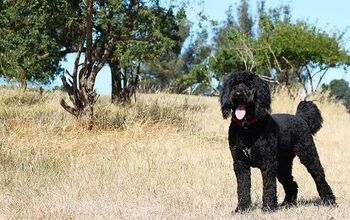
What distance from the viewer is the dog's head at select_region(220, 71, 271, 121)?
6824 mm

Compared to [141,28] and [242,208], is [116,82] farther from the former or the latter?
[242,208]

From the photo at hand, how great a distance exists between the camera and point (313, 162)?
768cm

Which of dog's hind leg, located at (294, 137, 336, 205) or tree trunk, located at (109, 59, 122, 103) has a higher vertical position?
tree trunk, located at (109, 59, 122, 103)

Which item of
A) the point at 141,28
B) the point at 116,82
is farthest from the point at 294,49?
the point at 141,28

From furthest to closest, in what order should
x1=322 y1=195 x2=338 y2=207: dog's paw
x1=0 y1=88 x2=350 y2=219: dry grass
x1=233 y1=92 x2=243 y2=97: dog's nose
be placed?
1. x1=322 y1=195 x2=338 y2=207: dog's paw
2. x1=0 y1=88 x2=350 y2=219: dry grass
3. x1=233 y1=92 x2=243 y2=97: dog's nose

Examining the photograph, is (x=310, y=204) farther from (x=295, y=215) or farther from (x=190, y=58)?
(x=190, y=58)

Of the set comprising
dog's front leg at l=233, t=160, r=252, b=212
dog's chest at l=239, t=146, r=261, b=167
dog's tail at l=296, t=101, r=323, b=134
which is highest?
dog's tail at l=296, t=101, r=323, b=134

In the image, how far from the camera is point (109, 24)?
1441 centimetres

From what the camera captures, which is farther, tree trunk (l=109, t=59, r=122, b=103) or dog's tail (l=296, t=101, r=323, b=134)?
tree trunk (l=109, t=59, r=122, b=103)

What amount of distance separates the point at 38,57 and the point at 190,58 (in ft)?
175

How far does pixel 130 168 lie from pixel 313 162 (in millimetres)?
3544

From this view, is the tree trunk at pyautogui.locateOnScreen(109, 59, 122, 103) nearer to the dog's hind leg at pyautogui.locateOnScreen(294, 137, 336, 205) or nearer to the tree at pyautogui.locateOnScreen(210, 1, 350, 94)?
the tree at pyautogui.locateOnScreen(210, 1, 350, 94)

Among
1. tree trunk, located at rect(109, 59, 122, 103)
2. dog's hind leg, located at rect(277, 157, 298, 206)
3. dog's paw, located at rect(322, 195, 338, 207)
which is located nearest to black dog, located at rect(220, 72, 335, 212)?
dog's hind leg, located at rect(277, 157, 298, 206)

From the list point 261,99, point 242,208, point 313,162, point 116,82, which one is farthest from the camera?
point 116,82
